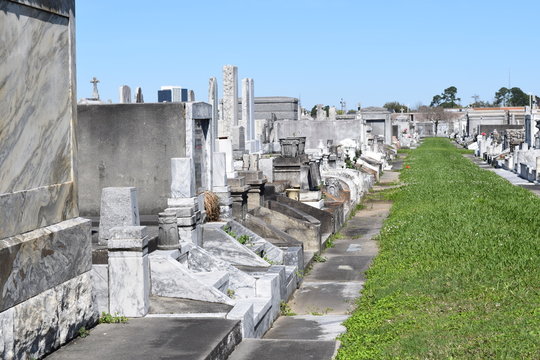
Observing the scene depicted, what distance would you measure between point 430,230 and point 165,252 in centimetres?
862

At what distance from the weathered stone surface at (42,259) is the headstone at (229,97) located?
57.5ft

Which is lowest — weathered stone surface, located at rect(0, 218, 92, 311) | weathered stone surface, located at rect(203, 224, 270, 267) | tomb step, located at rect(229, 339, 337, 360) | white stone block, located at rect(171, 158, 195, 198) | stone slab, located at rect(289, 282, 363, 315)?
stone slab, located at rect(289, 282, 363, 315)

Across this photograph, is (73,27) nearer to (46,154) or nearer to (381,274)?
(46,154)

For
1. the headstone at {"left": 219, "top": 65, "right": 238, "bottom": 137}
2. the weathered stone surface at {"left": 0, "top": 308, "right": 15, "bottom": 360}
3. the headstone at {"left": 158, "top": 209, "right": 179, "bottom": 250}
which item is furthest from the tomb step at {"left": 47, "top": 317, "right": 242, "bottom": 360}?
the headstone at {"left": 219, "top": 65, "right": 238, "bottom": 137}

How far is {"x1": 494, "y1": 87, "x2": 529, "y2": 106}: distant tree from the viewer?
171375mm

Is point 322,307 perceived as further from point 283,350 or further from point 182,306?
point 283,350

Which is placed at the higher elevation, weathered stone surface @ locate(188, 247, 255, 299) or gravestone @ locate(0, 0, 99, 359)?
gravestone @ locate(0, 0, 99, 359)

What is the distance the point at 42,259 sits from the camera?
5930 millimetres

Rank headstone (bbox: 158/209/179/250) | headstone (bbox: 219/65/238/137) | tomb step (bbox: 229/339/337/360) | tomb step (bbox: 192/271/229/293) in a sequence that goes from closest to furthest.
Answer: tomb step (bbox: 229/339/337/360)
tomb step (bbox: 192/271/229/293)
headstone (bbox: 158/209/179/250)
headstone (bbox: 219/65/238/137)

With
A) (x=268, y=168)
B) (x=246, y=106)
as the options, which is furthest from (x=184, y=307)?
(x=246, y=106)

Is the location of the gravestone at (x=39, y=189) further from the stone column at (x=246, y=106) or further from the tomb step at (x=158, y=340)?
the stone column at (x=246, y=106)

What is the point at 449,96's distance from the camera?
186 m

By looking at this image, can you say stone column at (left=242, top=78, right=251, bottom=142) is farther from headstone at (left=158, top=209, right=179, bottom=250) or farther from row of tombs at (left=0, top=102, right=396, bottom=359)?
headstone at (left=158, top=209, right=179, bottom=250)

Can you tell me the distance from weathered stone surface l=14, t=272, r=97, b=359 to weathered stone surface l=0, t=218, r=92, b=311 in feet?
0.21
